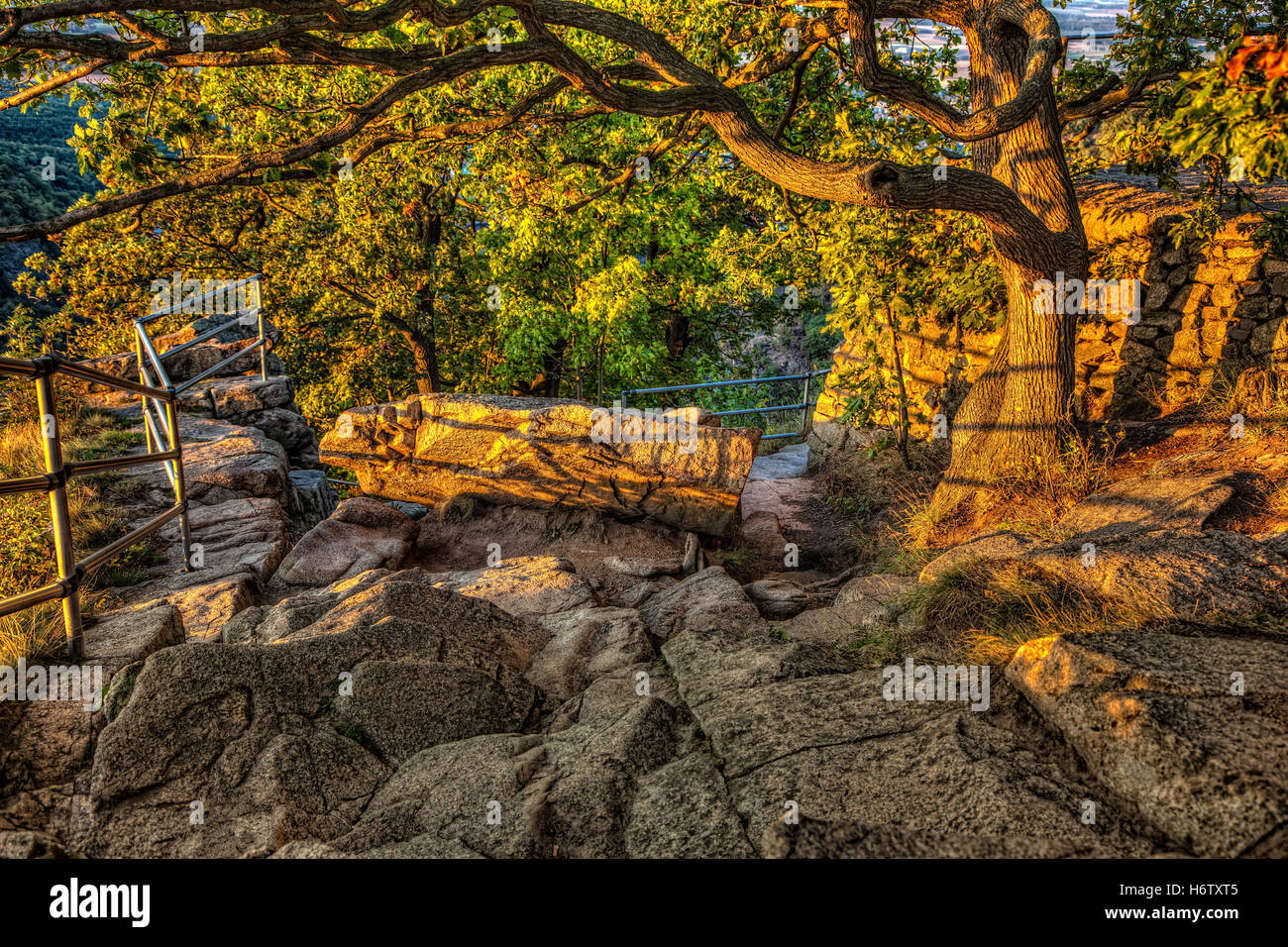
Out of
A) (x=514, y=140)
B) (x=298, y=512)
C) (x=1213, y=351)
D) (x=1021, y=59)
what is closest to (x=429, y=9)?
(x=514, y=140)

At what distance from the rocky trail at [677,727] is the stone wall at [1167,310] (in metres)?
2.92

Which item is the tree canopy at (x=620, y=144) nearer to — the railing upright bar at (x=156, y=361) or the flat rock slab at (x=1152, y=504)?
the railing upright bar at (x=156, y=361)

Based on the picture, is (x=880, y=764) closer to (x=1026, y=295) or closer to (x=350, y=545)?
(x=1026, y=295)

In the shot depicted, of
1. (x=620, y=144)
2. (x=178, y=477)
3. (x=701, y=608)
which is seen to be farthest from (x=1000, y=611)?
(x=620, y=144)

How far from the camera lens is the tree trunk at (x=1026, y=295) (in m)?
6.70

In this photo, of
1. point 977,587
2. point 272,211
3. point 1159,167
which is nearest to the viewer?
point 977,587

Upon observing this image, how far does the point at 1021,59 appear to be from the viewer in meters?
6.95

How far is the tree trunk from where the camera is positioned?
6.70m

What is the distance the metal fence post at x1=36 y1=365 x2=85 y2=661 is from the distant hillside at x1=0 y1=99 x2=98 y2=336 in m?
30.8

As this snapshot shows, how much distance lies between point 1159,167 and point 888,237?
8.25 feet

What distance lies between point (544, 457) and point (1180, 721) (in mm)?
6914

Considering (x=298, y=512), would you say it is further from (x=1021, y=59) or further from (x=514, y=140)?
(x=1021, y=59)

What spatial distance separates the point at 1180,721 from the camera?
2387mm

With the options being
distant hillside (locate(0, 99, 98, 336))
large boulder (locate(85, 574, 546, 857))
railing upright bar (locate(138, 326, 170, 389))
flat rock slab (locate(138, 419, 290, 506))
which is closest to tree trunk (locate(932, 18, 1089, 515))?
large boulder (locate(85, 574, 546, 857))
